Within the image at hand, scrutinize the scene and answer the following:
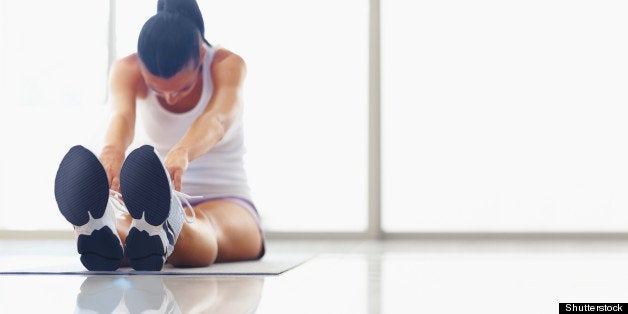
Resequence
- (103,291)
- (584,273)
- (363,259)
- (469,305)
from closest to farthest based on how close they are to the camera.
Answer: (469,305) → (103,291) → (584,273) → (363,259)

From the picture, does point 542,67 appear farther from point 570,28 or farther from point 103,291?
point 103,291

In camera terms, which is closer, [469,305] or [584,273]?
[469,305]

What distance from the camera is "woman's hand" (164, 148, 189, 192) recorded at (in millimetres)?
1843

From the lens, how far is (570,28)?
4.53 metres

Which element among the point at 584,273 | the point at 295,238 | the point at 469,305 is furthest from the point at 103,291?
the point at 295,238

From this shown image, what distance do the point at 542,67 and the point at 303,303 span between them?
3573 millimetres

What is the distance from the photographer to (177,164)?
1.89 meters

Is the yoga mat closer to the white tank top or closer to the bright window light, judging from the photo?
the white tank top

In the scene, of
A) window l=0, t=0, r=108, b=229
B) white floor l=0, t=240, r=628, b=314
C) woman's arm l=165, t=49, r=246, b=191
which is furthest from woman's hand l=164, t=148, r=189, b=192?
window l=0, t=0, r=108, b=229

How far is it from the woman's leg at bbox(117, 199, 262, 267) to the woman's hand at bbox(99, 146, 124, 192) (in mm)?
99

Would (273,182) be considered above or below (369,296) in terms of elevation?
below

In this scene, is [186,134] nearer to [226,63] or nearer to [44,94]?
[226,63]

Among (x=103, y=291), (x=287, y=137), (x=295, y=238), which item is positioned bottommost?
(x=295, y=238)

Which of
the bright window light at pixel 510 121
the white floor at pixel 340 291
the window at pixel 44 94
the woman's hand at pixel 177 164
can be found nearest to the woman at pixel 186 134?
the woman's hand at pixel 177 164
